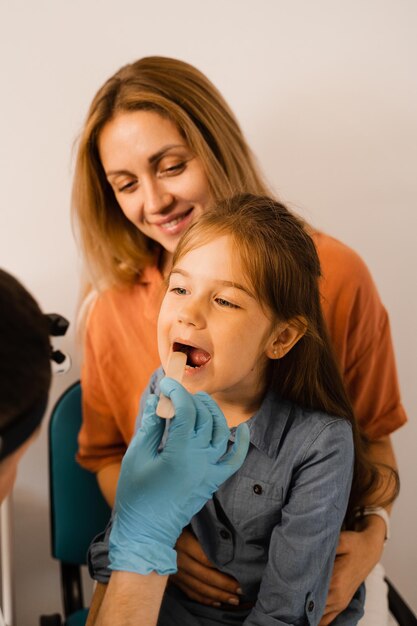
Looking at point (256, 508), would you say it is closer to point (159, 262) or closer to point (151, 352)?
point (151, 352)

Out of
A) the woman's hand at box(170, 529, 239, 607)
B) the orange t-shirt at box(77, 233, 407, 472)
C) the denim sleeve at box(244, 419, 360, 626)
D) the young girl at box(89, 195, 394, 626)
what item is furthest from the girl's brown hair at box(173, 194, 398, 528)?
the woman's hand at box(170, 529, 239, 607)

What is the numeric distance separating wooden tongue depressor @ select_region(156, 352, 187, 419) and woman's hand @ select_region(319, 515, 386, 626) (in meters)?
0.48

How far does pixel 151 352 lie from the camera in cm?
152

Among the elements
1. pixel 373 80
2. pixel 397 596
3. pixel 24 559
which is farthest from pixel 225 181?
pixel 24 559

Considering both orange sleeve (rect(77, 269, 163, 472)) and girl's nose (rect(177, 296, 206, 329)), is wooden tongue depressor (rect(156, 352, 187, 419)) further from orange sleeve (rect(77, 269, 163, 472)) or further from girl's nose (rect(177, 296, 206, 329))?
orange sleeve (rect(77, 269, 163, 472))

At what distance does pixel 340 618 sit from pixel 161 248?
2.94 ft

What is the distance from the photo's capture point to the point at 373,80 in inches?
64.7

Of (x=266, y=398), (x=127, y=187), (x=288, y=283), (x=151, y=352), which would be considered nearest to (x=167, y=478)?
(x=266, y=398)

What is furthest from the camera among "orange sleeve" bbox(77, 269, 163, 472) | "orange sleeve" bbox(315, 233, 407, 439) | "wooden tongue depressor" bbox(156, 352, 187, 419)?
"orange sleeve" bbox(77, 269, 163, 472)

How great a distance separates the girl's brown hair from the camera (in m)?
1.06

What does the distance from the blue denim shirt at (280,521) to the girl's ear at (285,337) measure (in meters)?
0.10

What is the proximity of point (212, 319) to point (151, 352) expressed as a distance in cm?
51

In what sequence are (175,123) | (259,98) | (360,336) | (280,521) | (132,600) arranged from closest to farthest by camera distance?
(132,600), (280,521), (175,123), (360,336), (259,98)

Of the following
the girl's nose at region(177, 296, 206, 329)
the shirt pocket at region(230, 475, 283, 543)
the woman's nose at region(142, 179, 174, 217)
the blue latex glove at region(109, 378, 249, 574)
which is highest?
the woman's nose at region(142, 179, 174, 217)
